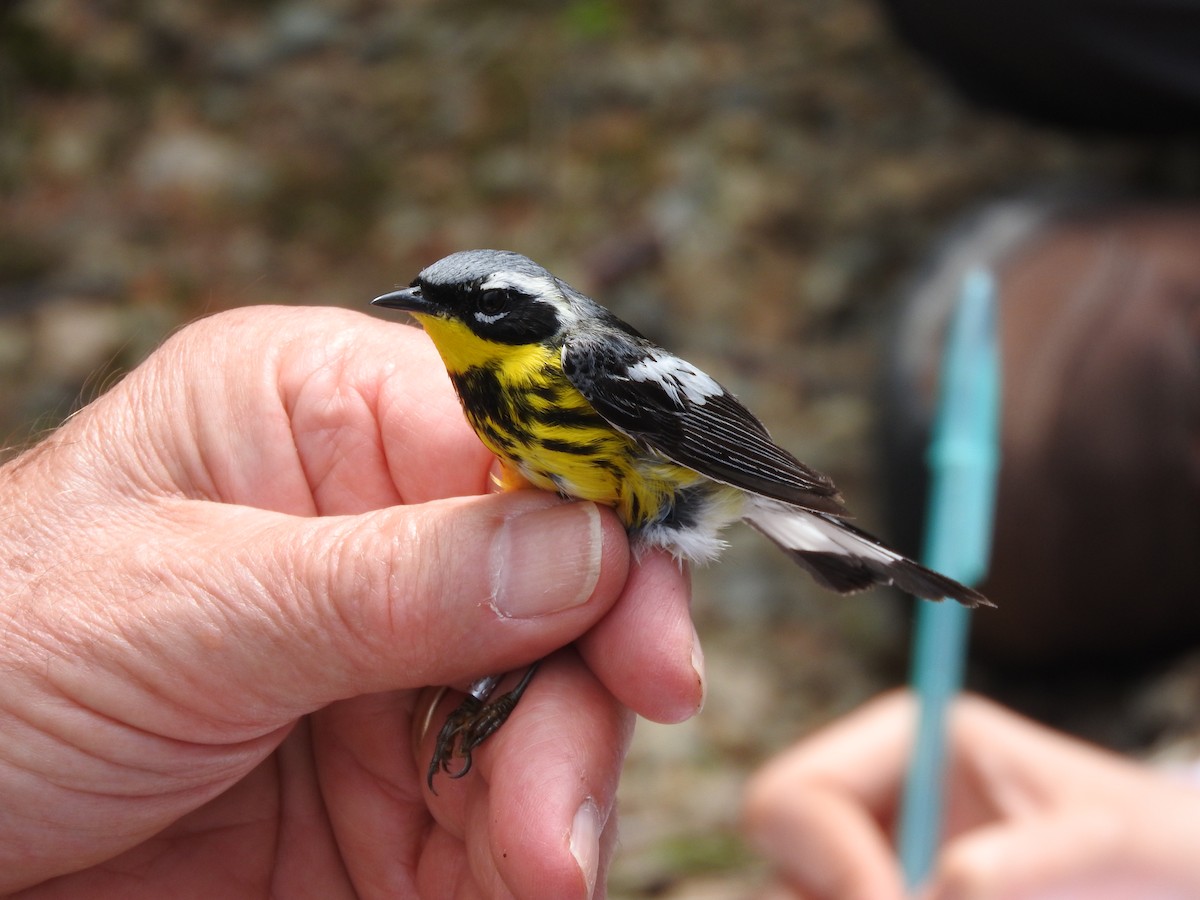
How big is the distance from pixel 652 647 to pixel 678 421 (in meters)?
0.26

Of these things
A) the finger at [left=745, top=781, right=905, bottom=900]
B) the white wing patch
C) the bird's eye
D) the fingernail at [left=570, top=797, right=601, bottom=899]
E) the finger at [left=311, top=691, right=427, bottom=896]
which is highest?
the bird's eye

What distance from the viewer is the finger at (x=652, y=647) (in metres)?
1.28

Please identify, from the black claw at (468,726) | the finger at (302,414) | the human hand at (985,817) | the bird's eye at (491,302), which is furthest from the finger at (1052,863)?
the bird's eye at (491,302)

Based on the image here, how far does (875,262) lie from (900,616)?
46.8 inches

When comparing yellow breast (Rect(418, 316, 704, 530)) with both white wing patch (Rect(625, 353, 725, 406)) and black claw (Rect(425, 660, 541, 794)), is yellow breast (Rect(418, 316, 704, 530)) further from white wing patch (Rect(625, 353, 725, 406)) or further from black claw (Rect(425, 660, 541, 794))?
black claw (Rect(425, 660, 541, 794))

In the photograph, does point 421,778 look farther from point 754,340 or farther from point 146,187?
point 146,187

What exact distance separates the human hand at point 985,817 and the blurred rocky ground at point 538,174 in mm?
990

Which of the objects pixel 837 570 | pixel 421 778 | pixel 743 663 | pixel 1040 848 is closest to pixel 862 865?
pixel 1040 848

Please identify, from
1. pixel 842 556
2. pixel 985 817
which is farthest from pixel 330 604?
pixel 985 817

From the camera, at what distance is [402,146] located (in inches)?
149

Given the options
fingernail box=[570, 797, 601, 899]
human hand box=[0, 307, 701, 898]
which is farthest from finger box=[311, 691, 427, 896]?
fingernail box=[570, 797, 601, 899]

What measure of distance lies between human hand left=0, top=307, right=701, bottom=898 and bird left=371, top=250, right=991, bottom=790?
5 centimetres

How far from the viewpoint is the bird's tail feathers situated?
132 centimetres

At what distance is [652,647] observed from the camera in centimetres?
128
